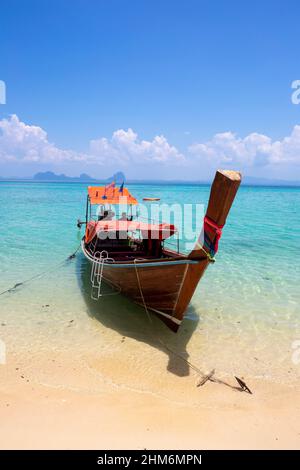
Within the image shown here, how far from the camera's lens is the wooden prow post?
18.6 feet

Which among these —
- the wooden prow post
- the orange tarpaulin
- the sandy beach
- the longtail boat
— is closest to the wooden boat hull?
the longtail boat

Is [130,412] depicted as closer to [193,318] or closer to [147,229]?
[193,318]

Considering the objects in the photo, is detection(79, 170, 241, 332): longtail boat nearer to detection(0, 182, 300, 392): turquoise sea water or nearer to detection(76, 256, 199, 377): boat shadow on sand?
detection(76, 256, 199, 377): boat shadow on sand

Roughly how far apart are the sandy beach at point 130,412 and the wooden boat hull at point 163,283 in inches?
69.5

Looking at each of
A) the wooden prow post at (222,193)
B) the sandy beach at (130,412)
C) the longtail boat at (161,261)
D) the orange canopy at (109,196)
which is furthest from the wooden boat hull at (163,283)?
the orange canopy at (109,196)

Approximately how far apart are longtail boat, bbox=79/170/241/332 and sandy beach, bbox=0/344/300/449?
194 centimetres

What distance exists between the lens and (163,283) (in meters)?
7.65

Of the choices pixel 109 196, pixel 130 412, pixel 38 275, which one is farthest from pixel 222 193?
pixel 38 275

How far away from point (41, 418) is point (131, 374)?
6.43 ft

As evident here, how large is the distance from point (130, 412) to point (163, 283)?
3.12 meters

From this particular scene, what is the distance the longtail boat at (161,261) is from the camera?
604cm

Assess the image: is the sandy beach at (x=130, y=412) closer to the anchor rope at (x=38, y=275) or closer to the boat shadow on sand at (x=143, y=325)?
the boat shadow on sand at (x=143, y=325)
